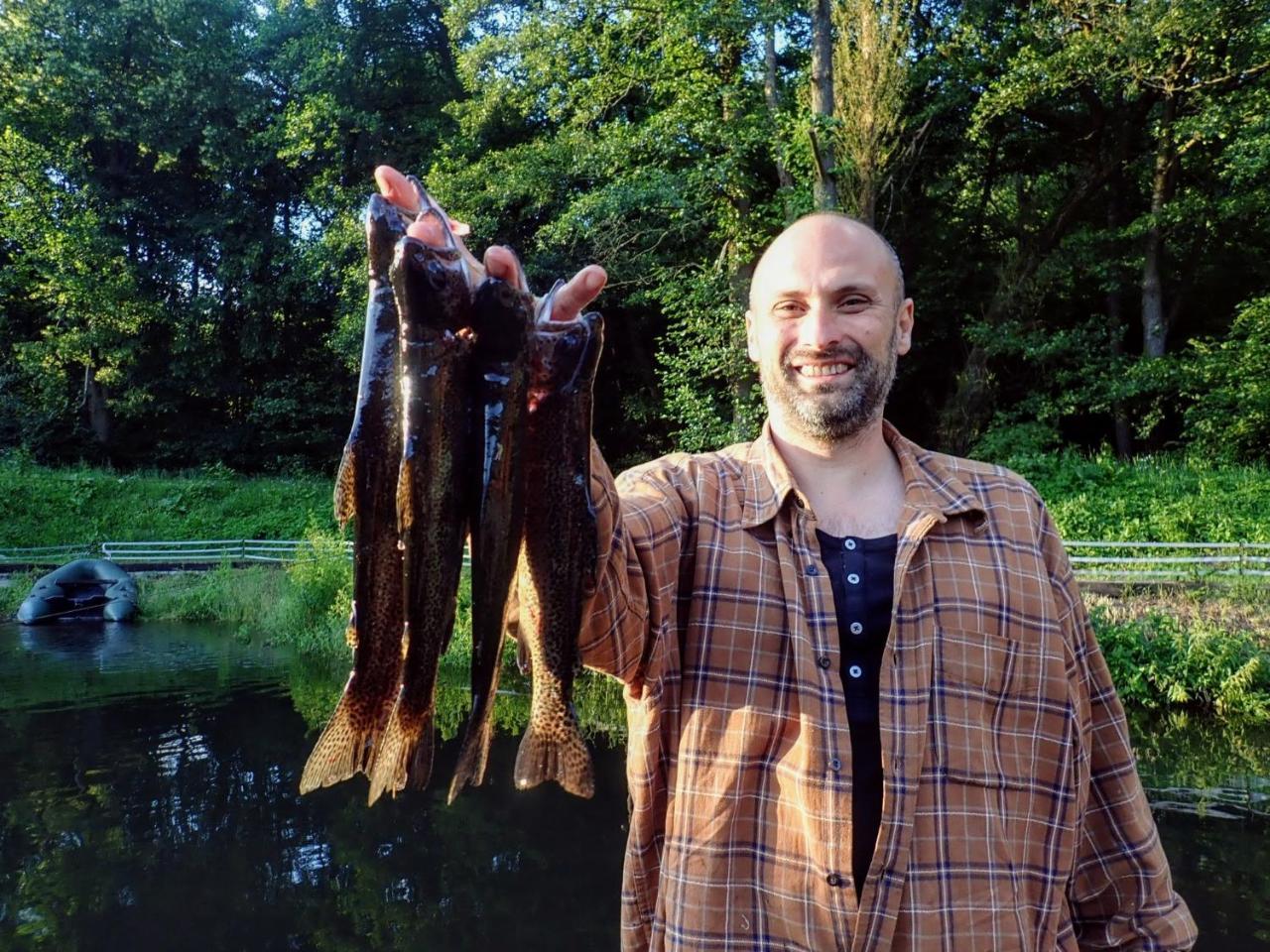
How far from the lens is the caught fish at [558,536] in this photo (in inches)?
69.5

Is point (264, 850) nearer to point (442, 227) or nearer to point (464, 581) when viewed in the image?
point (464, 581)

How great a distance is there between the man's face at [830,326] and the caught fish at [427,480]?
0.84 m

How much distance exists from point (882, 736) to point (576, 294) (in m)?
1.15

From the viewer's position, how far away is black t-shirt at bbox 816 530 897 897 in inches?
74.9

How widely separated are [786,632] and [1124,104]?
21418 millimetres

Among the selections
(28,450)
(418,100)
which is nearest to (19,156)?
(28,450)

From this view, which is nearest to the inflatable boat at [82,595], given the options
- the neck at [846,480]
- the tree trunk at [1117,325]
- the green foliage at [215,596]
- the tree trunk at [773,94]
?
the green foliage at [215,596]

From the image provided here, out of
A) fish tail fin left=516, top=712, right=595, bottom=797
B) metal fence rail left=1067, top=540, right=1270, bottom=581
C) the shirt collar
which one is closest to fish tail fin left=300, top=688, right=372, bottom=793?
fish tail fin left=516, top=712, right=595, bottom=797

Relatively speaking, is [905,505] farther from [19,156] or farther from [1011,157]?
[19,156]

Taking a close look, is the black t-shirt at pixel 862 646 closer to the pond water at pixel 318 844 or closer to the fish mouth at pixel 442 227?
the fish mouth at pixel 442 227

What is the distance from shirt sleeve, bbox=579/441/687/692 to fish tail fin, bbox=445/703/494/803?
260 mm

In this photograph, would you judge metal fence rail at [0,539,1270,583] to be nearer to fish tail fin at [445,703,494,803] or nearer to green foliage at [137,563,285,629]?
green foliage at [137,563,285,629]

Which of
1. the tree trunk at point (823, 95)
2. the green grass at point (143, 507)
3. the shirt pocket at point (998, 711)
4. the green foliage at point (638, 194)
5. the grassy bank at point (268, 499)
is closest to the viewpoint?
the shirt pocket at point (998, 711)

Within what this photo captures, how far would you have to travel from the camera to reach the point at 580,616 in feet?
6.11
